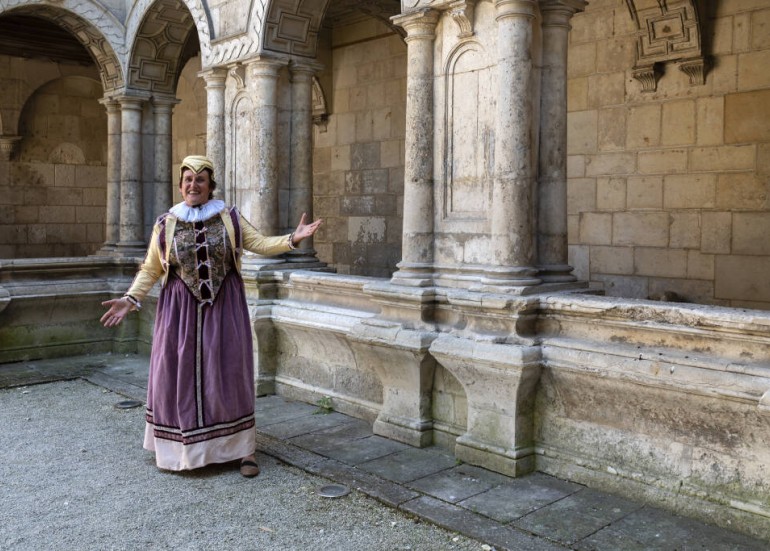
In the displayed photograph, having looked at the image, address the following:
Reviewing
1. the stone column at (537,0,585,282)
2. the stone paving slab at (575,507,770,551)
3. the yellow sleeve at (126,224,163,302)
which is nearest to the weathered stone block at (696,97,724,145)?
the stone column at (537,0,585,282)

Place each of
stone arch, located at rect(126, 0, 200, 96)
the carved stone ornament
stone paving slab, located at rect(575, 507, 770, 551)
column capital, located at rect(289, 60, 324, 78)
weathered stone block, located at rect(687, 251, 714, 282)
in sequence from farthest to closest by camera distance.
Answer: stone arch, located at rect(126, 0, 200, 96)
weathered stone block, located at rect(687, 251, 714, 282)
the carved stone ornament
column capital, located at rect(289, 60, 324, 78)
stone paving slab, located at rect(575, 507, 770, 551)

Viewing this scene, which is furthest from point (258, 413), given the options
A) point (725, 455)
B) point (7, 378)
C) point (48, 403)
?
point (725, 455)

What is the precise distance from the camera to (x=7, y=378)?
266 inches

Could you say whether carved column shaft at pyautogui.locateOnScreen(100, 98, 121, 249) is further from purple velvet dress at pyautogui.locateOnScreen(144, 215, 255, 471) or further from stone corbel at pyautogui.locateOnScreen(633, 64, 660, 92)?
stone corbel at pyautogui.locateOnScreen(633, 64, 660, 92)

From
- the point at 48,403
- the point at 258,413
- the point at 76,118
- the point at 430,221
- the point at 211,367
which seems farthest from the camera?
the point at 76,118

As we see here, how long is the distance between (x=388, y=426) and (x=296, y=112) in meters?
2.74

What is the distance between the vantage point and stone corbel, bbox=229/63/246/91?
6.32 metres

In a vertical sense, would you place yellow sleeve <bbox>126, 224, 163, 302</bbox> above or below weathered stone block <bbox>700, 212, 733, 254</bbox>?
below

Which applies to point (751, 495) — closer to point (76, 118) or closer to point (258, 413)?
point (258, 413)

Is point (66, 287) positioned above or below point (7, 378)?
above

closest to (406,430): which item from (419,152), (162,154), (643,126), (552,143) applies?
(419,152)

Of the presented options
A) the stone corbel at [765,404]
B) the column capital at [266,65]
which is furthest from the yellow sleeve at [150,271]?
the stone corbel at [765,404]

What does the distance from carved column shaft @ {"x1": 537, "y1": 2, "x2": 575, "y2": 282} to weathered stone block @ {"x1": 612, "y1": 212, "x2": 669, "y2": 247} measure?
8.89ft

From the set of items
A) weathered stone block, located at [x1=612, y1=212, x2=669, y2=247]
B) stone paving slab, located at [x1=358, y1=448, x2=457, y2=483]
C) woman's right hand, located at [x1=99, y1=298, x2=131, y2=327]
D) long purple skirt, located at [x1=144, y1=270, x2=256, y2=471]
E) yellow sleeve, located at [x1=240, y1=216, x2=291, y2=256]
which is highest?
weathered stone block, located at [x1=612, y1=212, x2=669, y2=247]
